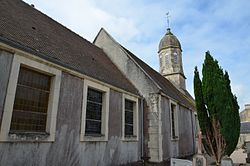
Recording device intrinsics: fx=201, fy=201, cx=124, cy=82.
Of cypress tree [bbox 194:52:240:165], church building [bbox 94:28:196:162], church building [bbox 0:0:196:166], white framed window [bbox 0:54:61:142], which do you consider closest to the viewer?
white framed window [bbox 0:54:61:142]

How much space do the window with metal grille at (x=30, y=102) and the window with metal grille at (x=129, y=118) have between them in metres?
5.03

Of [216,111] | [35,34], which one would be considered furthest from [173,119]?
[35,34]

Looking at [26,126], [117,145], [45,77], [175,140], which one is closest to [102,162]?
[117,145]

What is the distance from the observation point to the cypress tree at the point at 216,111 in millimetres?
10125

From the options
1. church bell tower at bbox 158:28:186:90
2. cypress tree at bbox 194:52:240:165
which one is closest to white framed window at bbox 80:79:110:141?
cypress tree at bbox 194:52:240:165

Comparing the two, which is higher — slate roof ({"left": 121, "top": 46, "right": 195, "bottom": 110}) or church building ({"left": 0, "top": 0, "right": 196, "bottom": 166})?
slate roof ({"left": 121, "top": 46, "right": 195, "bottom": 110})

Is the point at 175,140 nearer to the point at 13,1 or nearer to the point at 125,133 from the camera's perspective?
the point at 125,133

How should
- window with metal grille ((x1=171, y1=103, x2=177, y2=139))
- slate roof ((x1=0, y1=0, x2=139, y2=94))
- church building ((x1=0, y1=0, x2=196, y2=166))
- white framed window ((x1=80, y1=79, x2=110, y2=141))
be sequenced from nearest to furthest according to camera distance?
church building ((x1=0, y1=0, x2=196, y2=166))
slate roof ((x1=0, y1=0, x2=139, y2=94))
white framed window ((x1=80, y1=79, x2=110, y2=141))
window with metal grille ((x1=171, y1=103, x2=177, y2=139))

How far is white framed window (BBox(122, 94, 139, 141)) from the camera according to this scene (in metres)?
10.2

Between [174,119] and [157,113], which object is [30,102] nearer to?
[157,113]

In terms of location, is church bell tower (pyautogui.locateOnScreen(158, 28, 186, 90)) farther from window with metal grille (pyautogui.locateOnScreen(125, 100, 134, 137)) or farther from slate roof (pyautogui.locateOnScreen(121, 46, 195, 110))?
window with metal grille (pyautogui.locateOnScreen(125, 100, 134, 137))

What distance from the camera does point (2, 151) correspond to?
4.98 m

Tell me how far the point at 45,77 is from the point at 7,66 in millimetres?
1406

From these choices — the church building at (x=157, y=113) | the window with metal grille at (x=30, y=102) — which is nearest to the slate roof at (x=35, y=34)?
the window with metal grille at (x=30, y=102)
